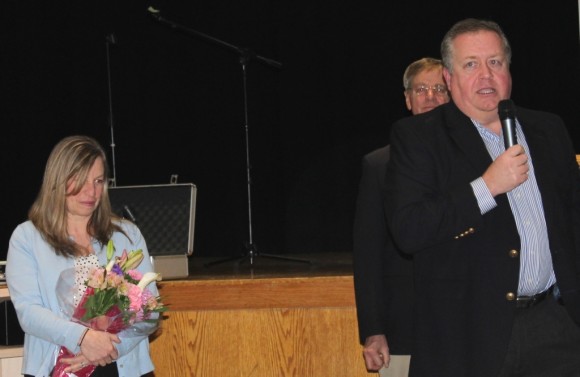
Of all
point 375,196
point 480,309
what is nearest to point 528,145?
point 480,309

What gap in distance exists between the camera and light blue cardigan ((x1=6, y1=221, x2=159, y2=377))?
114 inches

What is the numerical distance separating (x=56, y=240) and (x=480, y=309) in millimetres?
1424

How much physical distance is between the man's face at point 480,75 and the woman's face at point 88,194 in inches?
48.7

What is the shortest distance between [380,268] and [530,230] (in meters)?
0.85

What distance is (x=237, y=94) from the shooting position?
6707mm

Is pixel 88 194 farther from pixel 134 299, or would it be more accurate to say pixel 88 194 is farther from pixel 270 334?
pixel 270 334

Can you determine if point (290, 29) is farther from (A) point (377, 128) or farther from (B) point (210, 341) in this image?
(B) point (210, 341)

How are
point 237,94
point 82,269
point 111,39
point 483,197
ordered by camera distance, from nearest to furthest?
point 483,197 < point 82,269 < point 111,39 < point 237,94

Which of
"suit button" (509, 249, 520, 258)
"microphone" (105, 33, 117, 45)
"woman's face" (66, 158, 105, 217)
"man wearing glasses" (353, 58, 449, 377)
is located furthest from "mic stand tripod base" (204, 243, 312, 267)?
"suit button" (509, 249, 520, 258)

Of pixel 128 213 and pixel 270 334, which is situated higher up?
pixel 128 213

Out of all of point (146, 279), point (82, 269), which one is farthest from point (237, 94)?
point (146, 279)

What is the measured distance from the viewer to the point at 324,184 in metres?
6.66

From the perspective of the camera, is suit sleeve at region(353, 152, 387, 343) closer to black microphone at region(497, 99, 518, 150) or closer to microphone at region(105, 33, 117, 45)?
black microphone at region(497, 99, 518, 150)

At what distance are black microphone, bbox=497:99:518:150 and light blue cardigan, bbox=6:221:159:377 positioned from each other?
1315mm
